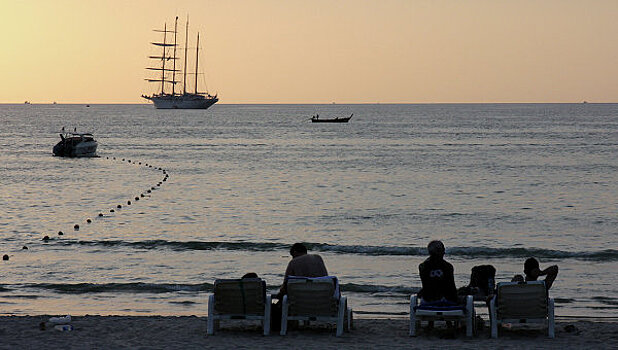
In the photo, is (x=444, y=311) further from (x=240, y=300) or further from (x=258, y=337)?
(x=240, y=300)

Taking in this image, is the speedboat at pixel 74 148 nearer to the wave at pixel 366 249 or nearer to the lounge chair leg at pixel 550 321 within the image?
the wave at pixel 366 249

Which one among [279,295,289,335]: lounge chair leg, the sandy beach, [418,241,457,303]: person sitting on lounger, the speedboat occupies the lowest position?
the sandy beach

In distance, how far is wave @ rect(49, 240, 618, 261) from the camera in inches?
995

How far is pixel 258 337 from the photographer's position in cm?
1314

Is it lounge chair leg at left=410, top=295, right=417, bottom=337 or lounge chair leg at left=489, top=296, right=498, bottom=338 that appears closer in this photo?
lounge chair leg at left=489, top=296, right=498, bottom=338

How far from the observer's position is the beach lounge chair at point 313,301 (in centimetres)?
1286

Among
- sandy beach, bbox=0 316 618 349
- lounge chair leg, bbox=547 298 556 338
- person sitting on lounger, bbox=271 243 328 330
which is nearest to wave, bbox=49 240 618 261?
sandy beach, bbox=0 316 618 349

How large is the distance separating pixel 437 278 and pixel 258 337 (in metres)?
2.61

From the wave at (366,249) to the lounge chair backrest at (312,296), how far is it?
12.4 meters

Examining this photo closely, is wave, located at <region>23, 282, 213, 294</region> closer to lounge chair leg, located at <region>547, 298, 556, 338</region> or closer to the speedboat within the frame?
lounge chair leg, located at <region>547, 298, 556, 338</region>

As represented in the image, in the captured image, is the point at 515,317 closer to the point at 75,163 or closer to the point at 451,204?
the point at 451,204

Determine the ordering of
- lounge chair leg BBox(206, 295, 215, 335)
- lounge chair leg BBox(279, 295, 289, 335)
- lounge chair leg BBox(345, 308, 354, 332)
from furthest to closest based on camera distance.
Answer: lounge chair leg BBox(345, 308, 354, 332) < lounge chair leg BBox(206, 295, 215, 335) < lounge chair leg BBox(279, 295, 289, 335)

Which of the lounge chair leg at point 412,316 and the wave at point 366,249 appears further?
the wave at point 366,249

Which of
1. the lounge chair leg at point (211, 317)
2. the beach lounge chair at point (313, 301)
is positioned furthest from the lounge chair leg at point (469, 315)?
the lounge chair leg at point (211, 317)
